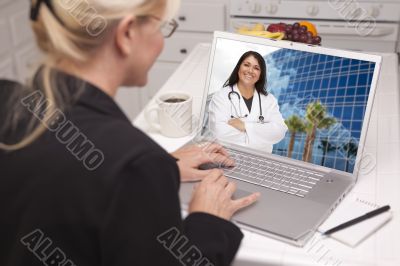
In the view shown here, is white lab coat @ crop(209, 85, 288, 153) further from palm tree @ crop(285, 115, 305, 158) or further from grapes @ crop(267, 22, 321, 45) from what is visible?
grapes @ crop(267, 22, 321, 45)

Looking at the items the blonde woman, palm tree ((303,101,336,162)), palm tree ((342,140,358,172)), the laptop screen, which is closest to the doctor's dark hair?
the laptop screen

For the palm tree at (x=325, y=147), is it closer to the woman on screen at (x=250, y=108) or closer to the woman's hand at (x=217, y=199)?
the woman on screen at (x=250, y=108)

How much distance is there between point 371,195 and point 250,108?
13.3 inches

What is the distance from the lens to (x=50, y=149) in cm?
64

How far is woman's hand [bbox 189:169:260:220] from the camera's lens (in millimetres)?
918

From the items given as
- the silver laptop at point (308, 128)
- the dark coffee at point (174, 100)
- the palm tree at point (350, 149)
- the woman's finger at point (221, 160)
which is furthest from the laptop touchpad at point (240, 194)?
the dark coffee at point (174, 100)

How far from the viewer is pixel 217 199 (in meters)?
0.94

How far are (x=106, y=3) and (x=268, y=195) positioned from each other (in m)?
0.53

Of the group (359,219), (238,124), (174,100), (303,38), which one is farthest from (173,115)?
(359,219)

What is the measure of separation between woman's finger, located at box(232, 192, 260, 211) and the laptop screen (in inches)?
8.0

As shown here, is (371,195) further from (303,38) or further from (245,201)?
(303,38)

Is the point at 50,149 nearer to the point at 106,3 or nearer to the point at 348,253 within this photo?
the point at 106,3

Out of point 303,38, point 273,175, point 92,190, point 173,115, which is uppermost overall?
point 303,38

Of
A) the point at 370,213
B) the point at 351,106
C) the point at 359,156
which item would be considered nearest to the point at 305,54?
the point at 351,106
